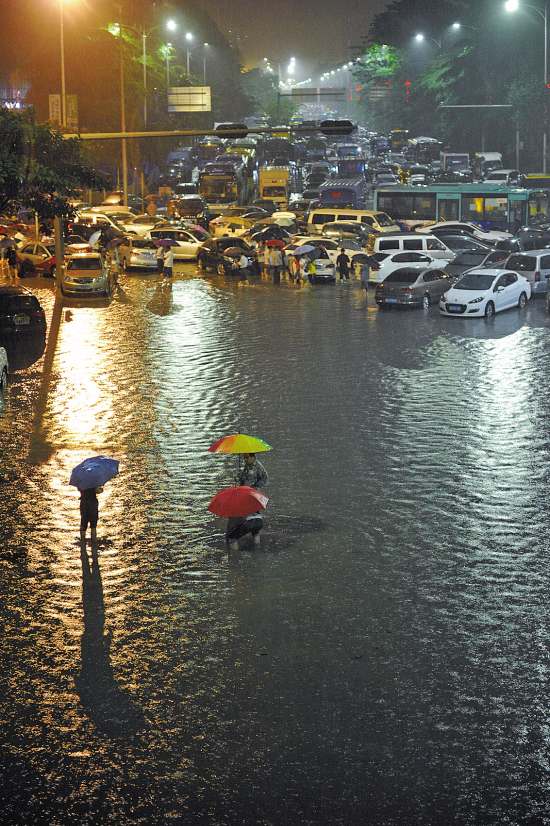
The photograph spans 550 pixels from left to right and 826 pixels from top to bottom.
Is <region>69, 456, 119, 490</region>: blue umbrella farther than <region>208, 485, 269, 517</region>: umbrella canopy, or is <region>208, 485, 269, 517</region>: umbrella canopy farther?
<region>69, 456, 119, 490</region>: blue umbrella

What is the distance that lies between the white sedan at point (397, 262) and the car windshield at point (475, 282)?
17.2 ft

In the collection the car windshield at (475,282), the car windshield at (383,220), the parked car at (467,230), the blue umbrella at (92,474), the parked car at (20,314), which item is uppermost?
the car windshield at (383,220)

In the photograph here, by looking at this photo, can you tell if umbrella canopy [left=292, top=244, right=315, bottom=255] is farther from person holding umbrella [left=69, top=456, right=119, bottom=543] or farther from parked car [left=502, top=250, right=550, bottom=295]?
person holding umbrella [left=69, top=456, right=119, bottom=543]

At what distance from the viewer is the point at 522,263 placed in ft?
117

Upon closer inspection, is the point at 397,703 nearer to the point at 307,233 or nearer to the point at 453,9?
the point at 307,233

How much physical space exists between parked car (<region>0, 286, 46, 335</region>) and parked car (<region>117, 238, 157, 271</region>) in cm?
1716

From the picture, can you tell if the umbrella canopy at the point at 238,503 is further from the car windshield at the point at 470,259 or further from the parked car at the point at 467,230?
the parked car at the point at 467,230

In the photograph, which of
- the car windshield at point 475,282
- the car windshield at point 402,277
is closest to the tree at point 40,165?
the car windshield at point 402,277

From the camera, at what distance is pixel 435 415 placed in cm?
1822

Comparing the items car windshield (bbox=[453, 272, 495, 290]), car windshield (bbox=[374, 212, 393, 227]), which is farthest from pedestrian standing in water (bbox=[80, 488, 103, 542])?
car windshield (bbox=[374, 212, 393, 227])

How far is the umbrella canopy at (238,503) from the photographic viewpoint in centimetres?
1138

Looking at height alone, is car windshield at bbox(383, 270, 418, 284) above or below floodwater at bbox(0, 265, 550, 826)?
above

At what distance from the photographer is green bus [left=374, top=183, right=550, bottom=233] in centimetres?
5056

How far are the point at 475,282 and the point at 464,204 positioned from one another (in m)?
21.4
